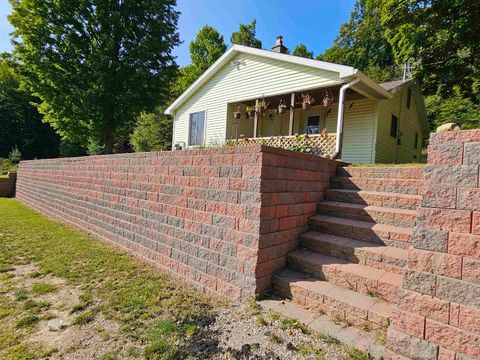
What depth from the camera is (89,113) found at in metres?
12.2

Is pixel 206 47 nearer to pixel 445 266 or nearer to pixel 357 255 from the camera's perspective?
pixel 357 255

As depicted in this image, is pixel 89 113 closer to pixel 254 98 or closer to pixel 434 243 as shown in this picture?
pixel 254 98

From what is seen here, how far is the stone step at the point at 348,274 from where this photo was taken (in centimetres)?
213

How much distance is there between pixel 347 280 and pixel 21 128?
34656 mm

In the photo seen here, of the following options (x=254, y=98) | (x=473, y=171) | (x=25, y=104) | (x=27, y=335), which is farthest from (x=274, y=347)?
(x=25, y=104)

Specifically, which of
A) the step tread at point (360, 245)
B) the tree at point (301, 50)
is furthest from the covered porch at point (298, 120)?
the tree at point (301, 50)

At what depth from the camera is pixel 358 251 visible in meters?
2.55

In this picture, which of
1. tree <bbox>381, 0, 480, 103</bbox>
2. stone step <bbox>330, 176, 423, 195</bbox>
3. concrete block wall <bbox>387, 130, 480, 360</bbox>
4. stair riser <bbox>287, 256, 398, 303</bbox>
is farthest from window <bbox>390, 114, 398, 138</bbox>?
concrete block wall <bbox>387, 130, 480, 360</bbox>

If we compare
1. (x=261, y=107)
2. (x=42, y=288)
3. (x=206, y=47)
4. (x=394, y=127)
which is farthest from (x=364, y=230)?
(x=206, y=47)

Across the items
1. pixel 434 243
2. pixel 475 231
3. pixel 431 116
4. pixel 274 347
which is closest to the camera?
pixel 475 231

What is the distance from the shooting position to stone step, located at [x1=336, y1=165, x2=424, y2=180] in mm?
3246

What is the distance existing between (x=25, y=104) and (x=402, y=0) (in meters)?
34.7

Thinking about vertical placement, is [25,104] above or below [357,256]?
above

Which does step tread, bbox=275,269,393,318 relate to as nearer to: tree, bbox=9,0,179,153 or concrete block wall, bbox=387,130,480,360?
concrete block wall, bbox=387,130,480,360
